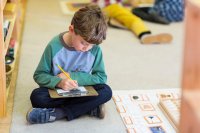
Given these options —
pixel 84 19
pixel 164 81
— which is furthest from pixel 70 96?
pixel 164 81

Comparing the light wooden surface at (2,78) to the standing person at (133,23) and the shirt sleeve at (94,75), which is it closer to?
the shirt sleeve at (94,75)

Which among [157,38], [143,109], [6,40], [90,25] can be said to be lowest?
[143,109]

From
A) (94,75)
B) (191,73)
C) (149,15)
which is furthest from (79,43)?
(149,15)

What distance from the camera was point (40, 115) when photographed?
1716 millimetres

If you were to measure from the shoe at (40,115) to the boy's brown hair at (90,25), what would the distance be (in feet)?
1.19

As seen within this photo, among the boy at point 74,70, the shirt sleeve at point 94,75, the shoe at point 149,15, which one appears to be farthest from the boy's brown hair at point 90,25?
the shoe at point 149,15

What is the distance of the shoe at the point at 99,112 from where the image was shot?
1793 mm

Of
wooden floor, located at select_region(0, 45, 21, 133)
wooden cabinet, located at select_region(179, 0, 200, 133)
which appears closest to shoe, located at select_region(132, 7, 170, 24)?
wooden floor, located at select_region(0, 45, 21, 133)

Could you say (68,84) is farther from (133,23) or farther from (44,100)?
(133,23)

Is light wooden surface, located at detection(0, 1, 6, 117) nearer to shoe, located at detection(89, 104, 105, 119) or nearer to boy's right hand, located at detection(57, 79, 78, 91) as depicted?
boy's right hand, located at detection(57, 79, 78, 91)

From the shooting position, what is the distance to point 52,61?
5.81 ft

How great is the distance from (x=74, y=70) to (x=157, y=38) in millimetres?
1068

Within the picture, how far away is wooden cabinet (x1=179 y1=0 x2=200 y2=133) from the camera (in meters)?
0.98

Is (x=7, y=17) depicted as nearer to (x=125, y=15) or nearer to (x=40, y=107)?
(x=40, y=107)
